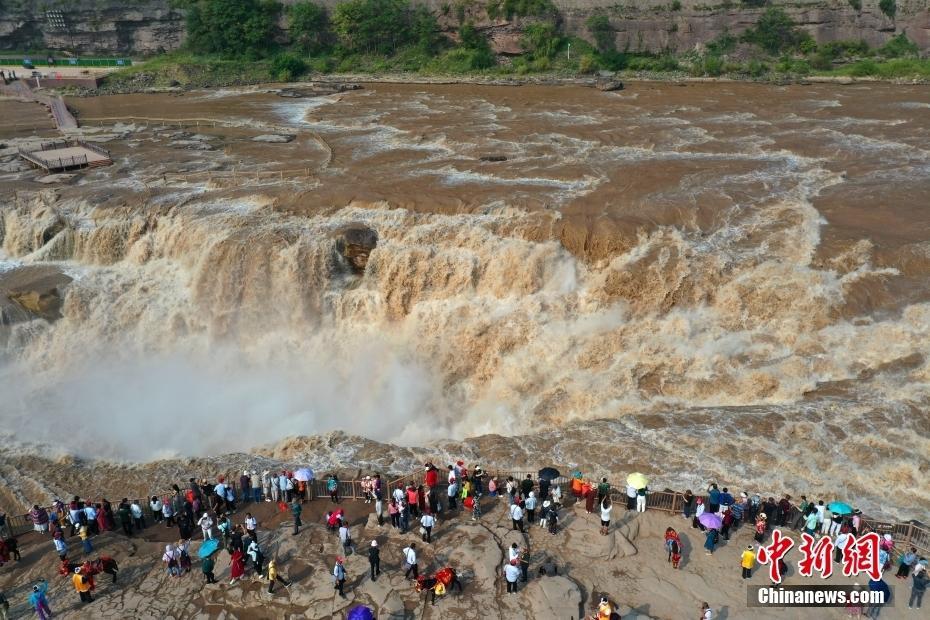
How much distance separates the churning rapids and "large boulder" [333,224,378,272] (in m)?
0.23

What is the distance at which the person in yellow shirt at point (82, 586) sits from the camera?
13.0 m

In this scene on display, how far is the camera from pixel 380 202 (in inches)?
1086

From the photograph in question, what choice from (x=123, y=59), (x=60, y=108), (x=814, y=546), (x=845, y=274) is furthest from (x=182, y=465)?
(x=123, y=59)

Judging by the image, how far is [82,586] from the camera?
13.0 meters

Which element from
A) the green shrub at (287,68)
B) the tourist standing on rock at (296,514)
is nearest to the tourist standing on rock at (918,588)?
the tourist standing on rock at (296,514)

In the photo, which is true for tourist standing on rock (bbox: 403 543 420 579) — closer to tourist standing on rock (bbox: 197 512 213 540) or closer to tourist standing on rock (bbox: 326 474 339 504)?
tourist standing on rock (bbox: 326 474 339 504)

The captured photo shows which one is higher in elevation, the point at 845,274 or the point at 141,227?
the point at 141,227

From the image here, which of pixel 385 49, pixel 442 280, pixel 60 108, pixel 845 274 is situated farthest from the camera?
pixel 385 49

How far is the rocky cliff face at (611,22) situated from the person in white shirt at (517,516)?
2589 inches

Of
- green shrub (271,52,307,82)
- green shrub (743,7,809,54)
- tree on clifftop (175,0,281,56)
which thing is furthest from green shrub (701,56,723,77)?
tree on clifftop (175,0,281,56)

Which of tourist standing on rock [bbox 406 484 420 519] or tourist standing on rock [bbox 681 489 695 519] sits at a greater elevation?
tourist standing on rock [bbox 406 484 420 519]

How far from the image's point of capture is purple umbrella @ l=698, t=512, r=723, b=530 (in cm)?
1339

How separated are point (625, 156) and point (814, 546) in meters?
23.9

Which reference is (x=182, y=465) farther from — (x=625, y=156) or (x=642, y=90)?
(x=642, y=90)
